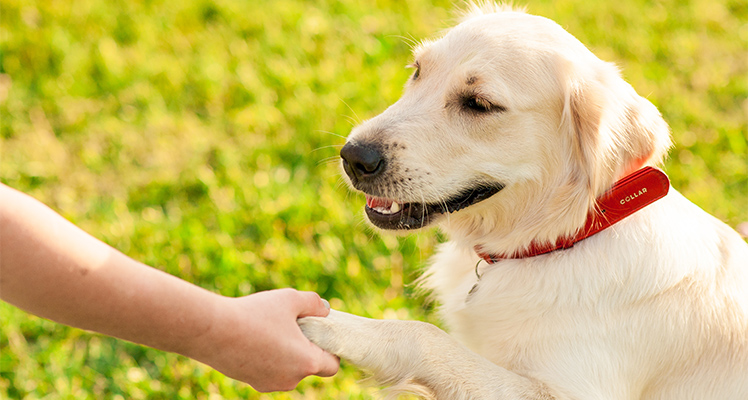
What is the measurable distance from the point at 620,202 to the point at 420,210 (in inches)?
27.5

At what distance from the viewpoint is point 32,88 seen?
15.3 feet

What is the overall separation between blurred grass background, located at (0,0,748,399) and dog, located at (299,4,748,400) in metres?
0.98

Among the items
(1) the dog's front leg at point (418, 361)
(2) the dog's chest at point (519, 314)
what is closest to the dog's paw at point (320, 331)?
(1) the dog's front leg at point (418, 361)

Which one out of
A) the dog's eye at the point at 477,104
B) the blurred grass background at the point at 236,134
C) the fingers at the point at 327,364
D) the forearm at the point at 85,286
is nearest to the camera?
the forearm at the point at 85,286

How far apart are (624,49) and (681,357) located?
4350 millimetres

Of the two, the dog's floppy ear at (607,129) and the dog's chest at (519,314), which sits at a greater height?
the dog's floppy ear at (607,129)

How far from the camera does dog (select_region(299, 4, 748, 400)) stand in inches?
81.7

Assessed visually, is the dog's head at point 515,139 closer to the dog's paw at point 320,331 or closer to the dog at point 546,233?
the dog at point 546,233

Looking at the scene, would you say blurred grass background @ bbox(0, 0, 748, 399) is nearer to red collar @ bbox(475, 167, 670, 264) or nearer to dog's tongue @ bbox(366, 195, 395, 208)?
dog's tongue @ bbox(366, 195, 395, 208)

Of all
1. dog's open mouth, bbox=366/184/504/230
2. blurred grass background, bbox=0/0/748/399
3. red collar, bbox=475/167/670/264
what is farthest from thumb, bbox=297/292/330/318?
blurred grass background, bbox=0/0/748/399

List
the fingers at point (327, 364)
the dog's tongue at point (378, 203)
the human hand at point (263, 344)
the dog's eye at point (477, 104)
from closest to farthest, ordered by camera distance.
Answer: the human hand at point (263, 344) → the fingers at point (327, 364) → the dog's eye at point (477, 104) → the dog's tongue at point (378, 203)

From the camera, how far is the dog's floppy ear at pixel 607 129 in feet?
7.24

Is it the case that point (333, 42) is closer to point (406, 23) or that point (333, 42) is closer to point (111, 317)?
point (406, 23)

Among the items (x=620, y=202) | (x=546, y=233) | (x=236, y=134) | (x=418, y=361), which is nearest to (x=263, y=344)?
(x=418, y=361)
